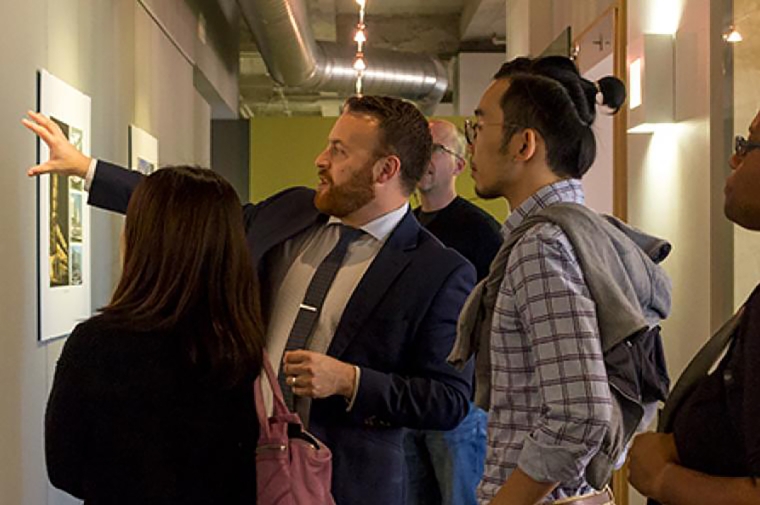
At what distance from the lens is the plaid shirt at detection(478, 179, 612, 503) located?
1.59m

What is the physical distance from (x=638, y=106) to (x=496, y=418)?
2285mm

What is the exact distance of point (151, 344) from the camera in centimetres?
167

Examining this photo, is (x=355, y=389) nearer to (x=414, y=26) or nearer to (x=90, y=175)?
(x=90, y=175)

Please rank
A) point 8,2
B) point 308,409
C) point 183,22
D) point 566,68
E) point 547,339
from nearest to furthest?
point 547,339 < point 566,68 < point 308,409 < point 8,2 < point 183,22

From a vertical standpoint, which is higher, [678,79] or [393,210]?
[678,79]

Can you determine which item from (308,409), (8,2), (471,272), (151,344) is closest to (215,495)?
(151,344)

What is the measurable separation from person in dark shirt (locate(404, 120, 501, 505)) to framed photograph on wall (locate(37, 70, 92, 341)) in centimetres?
122

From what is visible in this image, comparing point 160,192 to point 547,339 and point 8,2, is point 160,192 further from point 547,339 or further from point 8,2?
point 8,2

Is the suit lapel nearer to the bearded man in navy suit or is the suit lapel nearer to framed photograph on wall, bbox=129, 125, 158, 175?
the bearded man in navy suit

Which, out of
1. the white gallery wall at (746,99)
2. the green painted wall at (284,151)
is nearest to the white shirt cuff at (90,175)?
the white gallery wall at (746,99)

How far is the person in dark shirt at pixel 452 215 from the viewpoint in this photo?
3391 millimetres

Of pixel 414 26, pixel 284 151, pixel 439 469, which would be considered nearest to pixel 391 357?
pixel 439 469

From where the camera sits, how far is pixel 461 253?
3410mm

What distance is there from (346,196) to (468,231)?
43.5 inches
